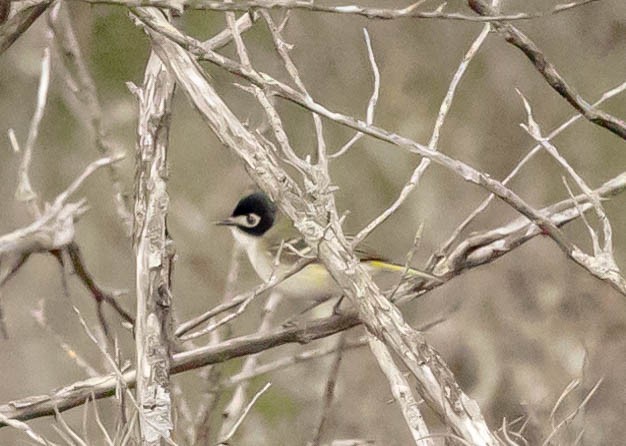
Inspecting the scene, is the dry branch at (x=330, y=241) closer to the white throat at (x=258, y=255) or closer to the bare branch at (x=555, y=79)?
the bare branch at (x=555, y=79)

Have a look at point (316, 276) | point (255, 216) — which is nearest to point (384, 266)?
point (316, 276)

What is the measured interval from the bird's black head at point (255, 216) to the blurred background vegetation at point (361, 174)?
1.40 m

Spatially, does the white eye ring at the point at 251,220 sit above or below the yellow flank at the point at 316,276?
above

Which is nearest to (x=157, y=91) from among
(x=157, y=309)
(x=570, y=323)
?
(x=157, y=309)

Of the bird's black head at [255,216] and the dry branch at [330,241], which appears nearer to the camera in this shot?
the dry branch at [330,241]

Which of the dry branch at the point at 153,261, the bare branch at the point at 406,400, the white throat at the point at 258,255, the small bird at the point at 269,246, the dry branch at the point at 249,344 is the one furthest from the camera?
the white throat at the point at 258,255

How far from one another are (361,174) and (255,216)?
262cm

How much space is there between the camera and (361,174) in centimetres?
744

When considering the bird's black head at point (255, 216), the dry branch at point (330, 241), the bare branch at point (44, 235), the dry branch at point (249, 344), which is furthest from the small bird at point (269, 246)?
the bare branch at point (44, 235)

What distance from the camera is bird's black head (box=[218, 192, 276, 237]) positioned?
4.85 meters

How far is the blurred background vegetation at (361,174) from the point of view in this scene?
6102mm

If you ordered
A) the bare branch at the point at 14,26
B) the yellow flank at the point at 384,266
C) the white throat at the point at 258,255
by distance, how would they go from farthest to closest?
the white throat at the point at 258,255
the yellow flank at the point at 384,266
the bare branch at the point at 14,26

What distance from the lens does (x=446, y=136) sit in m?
7.31

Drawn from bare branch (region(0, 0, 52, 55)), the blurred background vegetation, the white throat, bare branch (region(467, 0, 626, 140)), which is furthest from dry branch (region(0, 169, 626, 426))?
the blurred background vegetation
